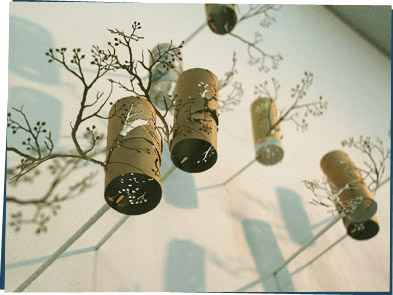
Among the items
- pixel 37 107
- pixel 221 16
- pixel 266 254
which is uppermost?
pixel 221 16

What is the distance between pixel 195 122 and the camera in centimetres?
86

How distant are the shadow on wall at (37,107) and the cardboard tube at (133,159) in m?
0.36

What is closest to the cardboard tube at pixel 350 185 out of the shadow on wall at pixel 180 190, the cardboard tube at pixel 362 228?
the cardboard tube at pixel 362 228

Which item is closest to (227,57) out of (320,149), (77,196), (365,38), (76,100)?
(320,149)

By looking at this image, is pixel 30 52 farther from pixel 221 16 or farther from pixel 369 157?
pixel 369 157

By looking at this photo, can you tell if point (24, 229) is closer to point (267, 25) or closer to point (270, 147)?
point (270, 147)

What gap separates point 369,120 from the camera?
2.25m

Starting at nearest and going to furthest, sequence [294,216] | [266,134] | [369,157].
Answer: [266,134], [294,216], [369,157]

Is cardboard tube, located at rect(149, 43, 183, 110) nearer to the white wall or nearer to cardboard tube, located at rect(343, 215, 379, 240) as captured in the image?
the white wall

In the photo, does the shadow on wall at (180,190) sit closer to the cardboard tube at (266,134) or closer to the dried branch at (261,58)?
the cardboard tube at (266,134)

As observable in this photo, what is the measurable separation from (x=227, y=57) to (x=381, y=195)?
2.66 feet

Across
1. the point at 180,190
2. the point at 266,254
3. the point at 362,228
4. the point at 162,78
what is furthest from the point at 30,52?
the point at 362,228

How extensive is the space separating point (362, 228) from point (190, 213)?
513 millimetres

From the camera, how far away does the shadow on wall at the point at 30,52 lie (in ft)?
3.98
